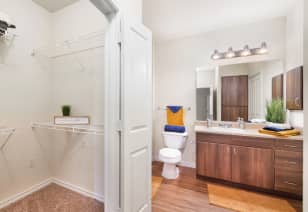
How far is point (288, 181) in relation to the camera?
198 centimetres

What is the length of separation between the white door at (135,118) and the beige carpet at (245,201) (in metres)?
1.02

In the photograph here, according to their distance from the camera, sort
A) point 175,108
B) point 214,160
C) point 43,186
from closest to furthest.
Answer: point 43,186 → point 214,160 → point 175,108

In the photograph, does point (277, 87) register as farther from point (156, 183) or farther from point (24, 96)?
point (24, 96)

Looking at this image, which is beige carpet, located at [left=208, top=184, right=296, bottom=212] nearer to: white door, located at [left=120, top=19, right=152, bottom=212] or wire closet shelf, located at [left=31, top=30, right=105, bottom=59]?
white door, located at [left=120, top=19, right=152, bottom=212]

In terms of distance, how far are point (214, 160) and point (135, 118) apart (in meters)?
1.67

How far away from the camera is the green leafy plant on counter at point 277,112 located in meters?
2.33

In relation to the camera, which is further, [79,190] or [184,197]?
[79,190]

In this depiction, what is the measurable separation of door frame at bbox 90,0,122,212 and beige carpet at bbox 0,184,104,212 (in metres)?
0.68

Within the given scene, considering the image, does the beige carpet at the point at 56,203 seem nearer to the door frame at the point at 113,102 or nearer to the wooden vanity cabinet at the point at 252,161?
the door frame at the point at 113,102

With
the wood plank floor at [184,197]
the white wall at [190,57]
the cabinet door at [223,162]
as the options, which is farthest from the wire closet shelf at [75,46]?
the cabinet door at [223,162]

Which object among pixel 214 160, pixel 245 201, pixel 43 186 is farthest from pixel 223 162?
pixel 43 186

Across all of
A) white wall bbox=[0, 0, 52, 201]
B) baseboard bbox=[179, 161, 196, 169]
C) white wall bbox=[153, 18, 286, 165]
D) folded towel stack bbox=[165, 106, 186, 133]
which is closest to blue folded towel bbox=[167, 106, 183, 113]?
folded towel stack bbox=[165, 106, 186, 133]

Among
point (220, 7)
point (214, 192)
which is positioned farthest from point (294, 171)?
point (220, 7)

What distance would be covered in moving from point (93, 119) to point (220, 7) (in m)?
2.42
